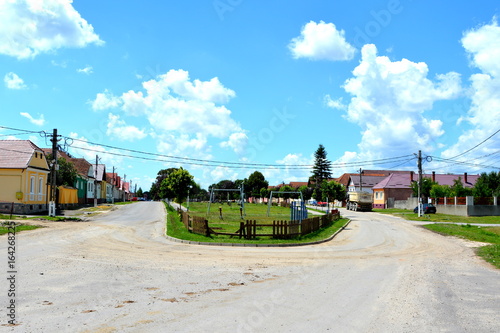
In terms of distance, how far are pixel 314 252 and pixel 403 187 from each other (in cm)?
6613

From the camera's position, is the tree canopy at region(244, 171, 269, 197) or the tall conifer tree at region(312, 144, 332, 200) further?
the tree canopy at region(244, 171, 269, 197)

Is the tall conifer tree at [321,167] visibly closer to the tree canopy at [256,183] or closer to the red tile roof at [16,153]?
the tree canopy at [256,183]

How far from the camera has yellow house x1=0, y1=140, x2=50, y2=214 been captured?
3676 centimetres

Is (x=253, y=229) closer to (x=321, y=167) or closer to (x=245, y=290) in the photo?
(x=245, y=290)

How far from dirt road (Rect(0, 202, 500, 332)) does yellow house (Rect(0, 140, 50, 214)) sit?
22.4 m

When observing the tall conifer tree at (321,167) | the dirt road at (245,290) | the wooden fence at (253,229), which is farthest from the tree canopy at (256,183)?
the dirt road at (245,290)

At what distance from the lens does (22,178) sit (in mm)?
37562

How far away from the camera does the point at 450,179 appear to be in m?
81.1

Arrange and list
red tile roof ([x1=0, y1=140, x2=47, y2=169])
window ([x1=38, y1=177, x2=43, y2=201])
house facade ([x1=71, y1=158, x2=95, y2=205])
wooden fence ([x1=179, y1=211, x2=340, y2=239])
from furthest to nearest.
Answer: house facade ([x1=71, y1=158, x2=95, y2=205]) → window ([x1=38, y1=177, x2=43, y2=201]) → red tile roof ([x1=0, y1=140, x2=47, y2=169]) → wooden fence ([x1=179, y1=211, x2=340, y2=239])

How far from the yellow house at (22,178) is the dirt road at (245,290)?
22.4 m

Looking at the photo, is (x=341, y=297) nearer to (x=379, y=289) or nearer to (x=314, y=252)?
(x=379, y=289)

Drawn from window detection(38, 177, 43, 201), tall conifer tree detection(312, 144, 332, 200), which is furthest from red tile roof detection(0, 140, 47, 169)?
tall conifer tree detection(312, 144, 332, 200)

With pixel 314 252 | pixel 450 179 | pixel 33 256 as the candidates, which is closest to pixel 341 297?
pixel 314 252

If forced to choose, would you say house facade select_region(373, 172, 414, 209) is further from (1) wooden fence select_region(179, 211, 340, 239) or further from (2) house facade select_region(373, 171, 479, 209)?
(1) wooden fence select_region(179, 211, 340, 239)
